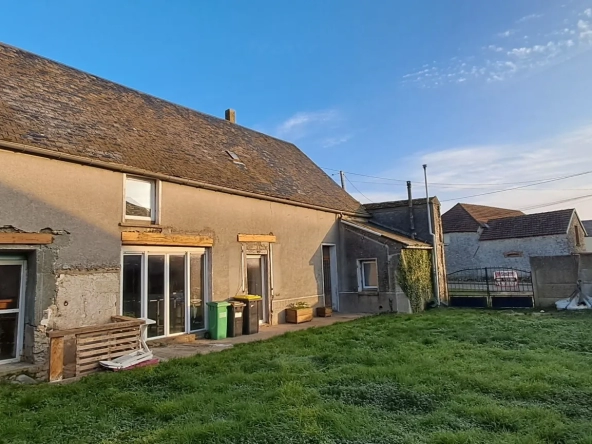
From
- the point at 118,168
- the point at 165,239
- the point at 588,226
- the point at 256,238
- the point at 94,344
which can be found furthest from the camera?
the point at 588,226

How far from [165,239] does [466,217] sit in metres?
27.4

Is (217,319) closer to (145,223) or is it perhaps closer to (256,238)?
(256,238)

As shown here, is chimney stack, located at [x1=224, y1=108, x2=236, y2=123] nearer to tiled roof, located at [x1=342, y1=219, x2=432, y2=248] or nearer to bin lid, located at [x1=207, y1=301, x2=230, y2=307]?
tiled roof, located at [x1=342, y1=219, x2=432, y2=248]

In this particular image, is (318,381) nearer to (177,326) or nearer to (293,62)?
(177,326)

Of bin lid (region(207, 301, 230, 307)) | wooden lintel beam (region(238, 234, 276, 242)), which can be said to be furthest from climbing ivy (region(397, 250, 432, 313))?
bin lid (region(207, 301, 230, 307))

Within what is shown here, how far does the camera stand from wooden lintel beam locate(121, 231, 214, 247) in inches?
364

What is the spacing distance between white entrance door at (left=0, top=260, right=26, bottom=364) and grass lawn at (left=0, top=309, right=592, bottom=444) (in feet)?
6.02

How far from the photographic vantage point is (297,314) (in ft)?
43.5

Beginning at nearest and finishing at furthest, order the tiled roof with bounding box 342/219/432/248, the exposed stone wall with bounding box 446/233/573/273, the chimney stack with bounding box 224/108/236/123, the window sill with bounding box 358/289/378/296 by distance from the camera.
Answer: the tiled roof with bounding box 342/219/432/248
the window sill with bounding box 358/289/378/296
the chimney stack with bounding box 224/108/236/123
the exposed stone wall with bounding box 446/233/573/273

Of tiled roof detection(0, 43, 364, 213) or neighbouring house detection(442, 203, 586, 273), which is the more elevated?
tiled roof detection(0, 43, 364, 213)

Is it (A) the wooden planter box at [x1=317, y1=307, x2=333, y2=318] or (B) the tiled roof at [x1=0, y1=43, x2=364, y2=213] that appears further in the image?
(A) the wooden planter box at [x1=317, y1=307, x2=333, y2=318]

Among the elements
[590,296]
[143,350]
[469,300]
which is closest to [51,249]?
[143,350]

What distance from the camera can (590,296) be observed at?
A: 13.7 meters

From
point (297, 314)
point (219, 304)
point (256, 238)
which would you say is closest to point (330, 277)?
point (297, 314)
